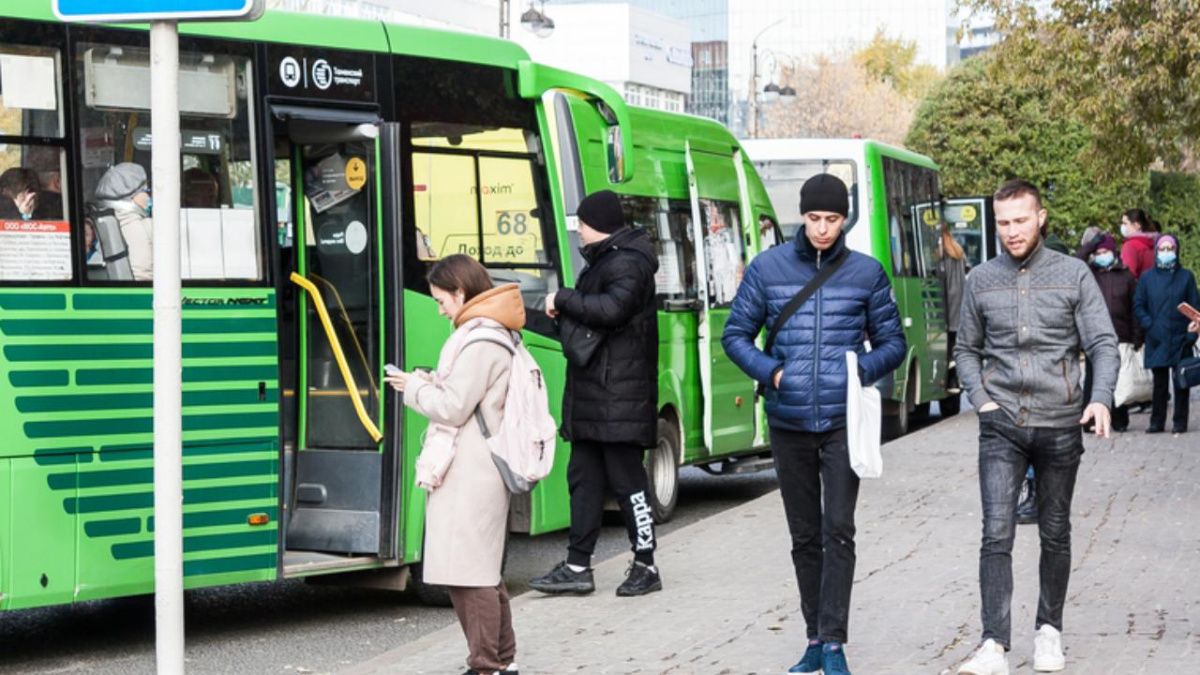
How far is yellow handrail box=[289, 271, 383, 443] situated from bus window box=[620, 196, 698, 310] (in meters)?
3.94

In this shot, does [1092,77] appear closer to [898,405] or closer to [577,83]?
[898,405]

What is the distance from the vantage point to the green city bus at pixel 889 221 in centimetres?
2103

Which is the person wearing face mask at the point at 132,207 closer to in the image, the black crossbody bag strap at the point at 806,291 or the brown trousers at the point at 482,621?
the brown trousers at the point at 482,621

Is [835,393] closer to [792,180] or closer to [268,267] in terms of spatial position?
[268,267]

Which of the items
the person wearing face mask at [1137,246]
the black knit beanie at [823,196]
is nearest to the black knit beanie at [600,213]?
the black knit beanie at [823,196]

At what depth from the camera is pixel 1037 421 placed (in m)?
7.53

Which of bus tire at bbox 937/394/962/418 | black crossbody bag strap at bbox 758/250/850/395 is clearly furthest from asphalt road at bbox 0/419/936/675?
bus tire at bbox 937/394/962/418

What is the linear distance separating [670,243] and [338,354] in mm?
4643

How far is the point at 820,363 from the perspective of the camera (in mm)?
7445

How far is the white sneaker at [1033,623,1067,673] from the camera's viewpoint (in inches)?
302

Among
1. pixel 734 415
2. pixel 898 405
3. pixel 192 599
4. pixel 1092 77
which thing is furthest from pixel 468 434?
pixel 1092 77

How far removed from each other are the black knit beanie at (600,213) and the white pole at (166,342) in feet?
13.6

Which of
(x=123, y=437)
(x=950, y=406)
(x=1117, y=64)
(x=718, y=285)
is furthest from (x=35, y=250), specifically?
(x=950, y=406)

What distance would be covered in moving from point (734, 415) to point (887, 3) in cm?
14679
